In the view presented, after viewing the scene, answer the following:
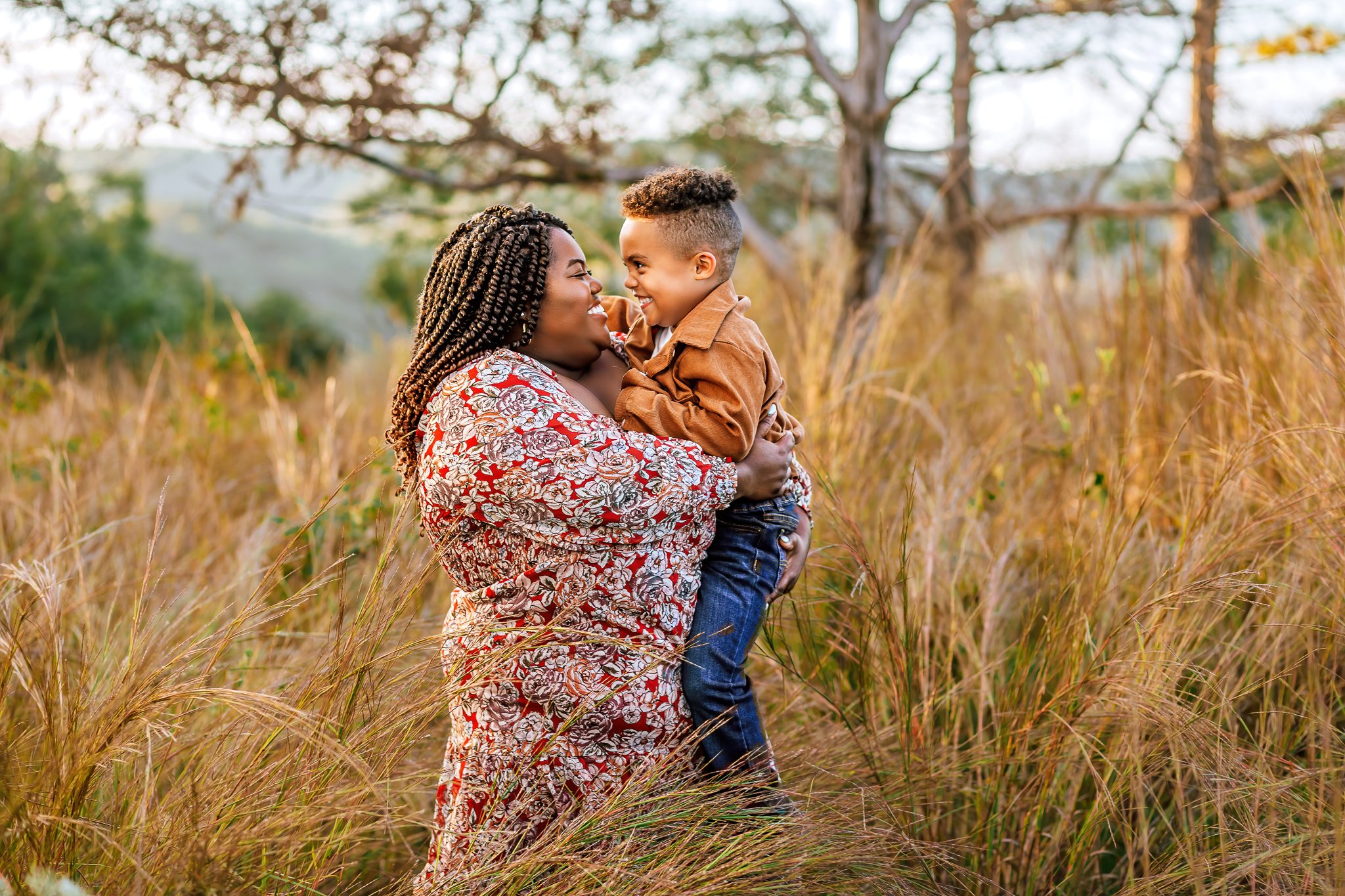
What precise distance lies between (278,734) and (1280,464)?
8.57ft

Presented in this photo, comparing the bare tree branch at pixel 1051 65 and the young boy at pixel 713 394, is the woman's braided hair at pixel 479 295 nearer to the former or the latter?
the young boy at pixel 713 394

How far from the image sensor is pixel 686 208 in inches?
90.0

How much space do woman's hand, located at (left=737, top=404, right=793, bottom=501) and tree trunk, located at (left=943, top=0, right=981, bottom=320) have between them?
5.55m

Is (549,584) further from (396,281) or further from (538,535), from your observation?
(396,281)

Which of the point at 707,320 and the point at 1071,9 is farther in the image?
the point at 1071,9

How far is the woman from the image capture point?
197 centimetres

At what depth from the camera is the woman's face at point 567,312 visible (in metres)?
2.18

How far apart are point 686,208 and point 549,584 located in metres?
0.84

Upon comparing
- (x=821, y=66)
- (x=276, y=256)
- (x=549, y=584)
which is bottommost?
(x=549, y=584)

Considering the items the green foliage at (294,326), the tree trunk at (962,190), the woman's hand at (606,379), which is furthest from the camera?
the green foliage at (294,326)

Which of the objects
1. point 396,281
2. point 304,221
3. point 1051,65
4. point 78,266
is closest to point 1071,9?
point 1051,65

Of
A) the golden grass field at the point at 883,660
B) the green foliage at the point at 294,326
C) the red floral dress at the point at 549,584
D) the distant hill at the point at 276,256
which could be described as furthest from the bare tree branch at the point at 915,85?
the distant hill at the point at 276,256

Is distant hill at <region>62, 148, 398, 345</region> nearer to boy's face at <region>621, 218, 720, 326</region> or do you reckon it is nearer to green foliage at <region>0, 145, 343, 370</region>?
green foliage at <region>0, 145, 343, 370</region>

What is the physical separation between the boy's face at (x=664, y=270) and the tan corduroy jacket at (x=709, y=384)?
5 centimetres
